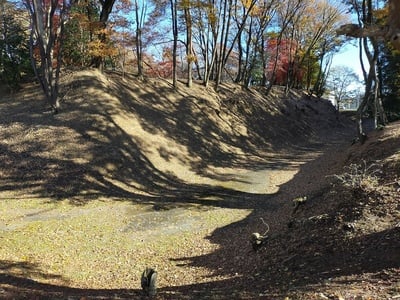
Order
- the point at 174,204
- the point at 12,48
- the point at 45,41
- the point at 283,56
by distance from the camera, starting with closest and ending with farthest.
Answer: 1. the point at 174,204
2. the point at 45,41
3. the point at 12,48
4. the point at 283,56

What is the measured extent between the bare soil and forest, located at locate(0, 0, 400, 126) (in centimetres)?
165

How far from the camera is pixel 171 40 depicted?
2500 cm

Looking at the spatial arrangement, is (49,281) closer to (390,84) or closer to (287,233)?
(287,233)

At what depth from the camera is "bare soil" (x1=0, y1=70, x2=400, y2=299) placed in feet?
18.0

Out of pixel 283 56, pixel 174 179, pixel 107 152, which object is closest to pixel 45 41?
pixel 107 152

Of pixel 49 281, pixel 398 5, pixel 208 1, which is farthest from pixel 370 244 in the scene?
pixel 208 1

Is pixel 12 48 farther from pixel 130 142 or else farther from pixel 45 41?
pixel 130 142

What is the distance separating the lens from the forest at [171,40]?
15336 mm

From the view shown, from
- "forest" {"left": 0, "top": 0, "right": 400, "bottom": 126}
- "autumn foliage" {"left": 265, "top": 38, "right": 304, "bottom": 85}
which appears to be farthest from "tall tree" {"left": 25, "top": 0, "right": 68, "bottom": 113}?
"autumn foliage" {"left": 265, "top": 38, "right": 304, "bottom": 85}

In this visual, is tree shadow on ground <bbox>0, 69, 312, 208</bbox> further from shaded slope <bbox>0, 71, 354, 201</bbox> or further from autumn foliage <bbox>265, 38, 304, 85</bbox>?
autumn foliage <bbox>265, 38, 304, 85</bbox>

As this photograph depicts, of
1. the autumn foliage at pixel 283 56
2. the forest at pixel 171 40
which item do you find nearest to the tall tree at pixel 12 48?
the forest at pixel 171 40

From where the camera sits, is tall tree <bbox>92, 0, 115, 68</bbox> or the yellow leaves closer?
the yellow leaves

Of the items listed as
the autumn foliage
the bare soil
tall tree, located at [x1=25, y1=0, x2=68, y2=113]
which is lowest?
the bare soil

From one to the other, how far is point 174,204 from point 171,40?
15.9m
